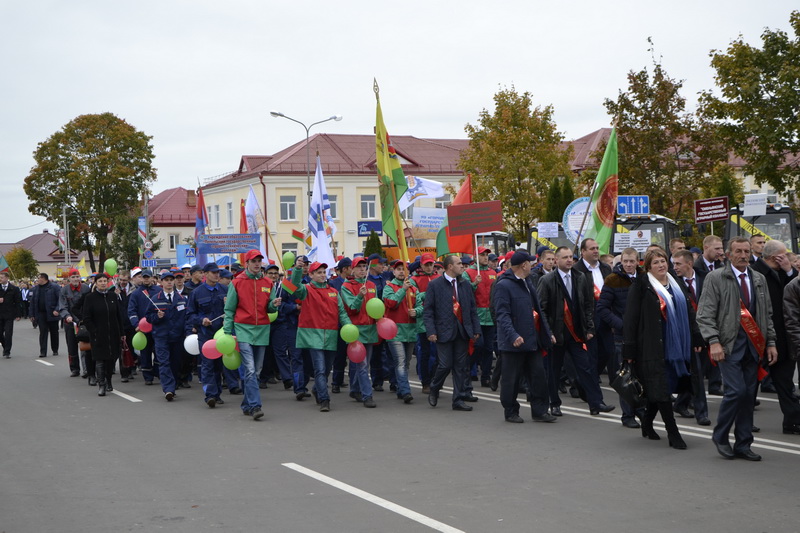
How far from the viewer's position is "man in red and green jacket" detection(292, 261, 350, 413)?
1183cm

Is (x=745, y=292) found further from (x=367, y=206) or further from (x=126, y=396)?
(x=367, y=206)

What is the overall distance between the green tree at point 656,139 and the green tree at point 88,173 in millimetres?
44644

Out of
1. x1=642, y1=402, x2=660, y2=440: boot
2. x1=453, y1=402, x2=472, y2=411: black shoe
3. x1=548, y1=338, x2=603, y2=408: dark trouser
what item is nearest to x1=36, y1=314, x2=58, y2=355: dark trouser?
x1=453, y1=402, x2=472, y2=411: black shoe

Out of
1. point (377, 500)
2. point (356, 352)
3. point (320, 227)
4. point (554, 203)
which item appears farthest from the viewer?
point (554, 203)

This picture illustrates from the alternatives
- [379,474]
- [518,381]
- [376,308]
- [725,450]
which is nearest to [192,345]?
[376,308]

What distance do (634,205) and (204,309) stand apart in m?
15.3

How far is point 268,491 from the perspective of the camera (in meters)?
7.16

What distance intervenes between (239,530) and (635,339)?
4400 mm

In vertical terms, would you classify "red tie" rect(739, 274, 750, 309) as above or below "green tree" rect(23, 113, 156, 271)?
below

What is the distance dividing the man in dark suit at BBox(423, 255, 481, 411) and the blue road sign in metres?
14.4

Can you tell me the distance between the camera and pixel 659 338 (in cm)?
852

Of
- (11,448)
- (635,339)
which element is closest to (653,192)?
(635,339)

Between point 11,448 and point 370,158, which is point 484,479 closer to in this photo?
point 11,448

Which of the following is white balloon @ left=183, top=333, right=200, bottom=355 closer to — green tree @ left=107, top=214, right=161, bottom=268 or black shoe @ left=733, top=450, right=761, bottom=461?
black shoe @ left=733, top=450, right=761, bottom=461
